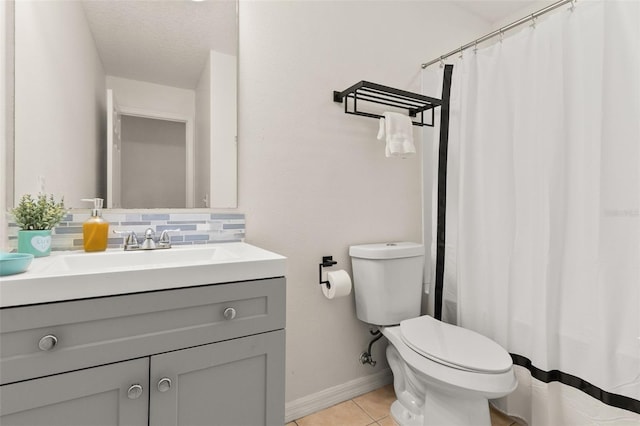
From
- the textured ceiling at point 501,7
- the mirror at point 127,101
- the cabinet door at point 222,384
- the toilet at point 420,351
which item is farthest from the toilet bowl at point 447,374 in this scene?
the textured ceiling at point 501,7

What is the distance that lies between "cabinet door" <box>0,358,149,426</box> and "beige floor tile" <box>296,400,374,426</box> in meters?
0.99

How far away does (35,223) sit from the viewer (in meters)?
1.01

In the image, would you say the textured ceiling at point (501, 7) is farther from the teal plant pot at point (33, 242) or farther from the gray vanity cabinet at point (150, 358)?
the teal plant pot at point (33, 242)

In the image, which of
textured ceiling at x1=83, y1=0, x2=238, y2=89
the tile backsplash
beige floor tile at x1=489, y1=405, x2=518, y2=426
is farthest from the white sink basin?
beige floor tile at x1=489, y1=405, x2=518, y2=426

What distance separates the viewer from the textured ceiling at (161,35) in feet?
4.14

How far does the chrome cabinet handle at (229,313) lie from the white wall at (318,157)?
599 millimetres

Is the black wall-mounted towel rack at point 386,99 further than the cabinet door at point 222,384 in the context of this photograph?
Yes

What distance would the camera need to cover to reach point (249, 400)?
96 cm

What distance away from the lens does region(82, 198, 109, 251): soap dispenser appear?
1115mm

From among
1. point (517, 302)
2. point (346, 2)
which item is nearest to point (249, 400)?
point (517, 302)

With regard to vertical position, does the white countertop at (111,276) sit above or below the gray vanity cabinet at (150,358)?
above

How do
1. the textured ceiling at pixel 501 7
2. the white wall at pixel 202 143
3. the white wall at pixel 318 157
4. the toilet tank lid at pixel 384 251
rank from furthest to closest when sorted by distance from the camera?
the textured ceiling at pixel 501 7
the toilet tank lid at pixel 384 251
the white wall at pixel 318 157
the white wall at pixel 202 143

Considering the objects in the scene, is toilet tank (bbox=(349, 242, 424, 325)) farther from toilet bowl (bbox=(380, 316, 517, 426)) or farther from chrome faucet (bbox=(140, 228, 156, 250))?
chrome faucet (bbox=(140, 228, 156, 250))

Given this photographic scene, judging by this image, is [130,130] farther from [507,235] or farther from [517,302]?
[517,302]
